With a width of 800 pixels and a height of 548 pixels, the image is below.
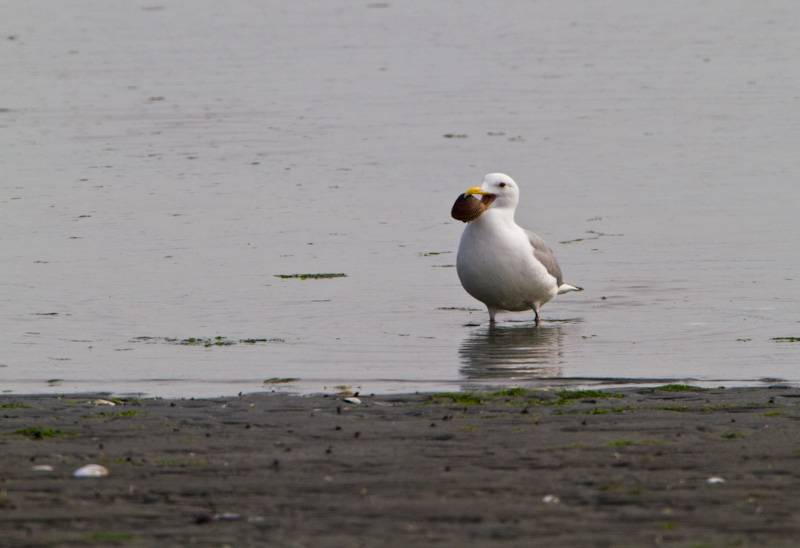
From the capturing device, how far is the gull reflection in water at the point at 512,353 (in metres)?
10.9

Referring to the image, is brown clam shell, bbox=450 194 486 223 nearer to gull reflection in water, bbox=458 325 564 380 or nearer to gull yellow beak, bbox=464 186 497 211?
gull yellow beak, bbox=464 186 497 211

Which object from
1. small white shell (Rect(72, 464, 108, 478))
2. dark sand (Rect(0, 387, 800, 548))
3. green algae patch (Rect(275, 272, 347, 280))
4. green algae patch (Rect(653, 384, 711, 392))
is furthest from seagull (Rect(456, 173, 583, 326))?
small white shell (Rect(72, 464, 108, 478))

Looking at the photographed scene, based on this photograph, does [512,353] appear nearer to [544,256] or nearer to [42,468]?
[544,256]

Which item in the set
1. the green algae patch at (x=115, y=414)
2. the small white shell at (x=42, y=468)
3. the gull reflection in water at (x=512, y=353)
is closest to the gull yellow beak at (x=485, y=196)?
the gull reflection in water at (x=512, y=353)

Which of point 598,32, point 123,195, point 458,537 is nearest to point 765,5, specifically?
point 598,32

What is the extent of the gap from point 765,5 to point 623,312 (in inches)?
1733

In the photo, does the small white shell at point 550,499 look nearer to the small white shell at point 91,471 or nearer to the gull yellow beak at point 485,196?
the small white shell at point 91,471

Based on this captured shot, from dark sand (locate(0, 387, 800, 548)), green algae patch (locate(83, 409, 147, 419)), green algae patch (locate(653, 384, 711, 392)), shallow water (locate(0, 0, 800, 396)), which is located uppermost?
dark sand (locate(0, 387, 800, 548))

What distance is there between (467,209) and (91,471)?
6.69 meters

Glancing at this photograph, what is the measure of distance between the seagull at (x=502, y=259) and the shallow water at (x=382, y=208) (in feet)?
1.32

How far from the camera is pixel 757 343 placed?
11.8m

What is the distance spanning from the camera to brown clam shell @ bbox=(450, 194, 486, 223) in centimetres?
1288

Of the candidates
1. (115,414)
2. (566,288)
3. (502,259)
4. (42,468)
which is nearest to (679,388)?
(502,259)

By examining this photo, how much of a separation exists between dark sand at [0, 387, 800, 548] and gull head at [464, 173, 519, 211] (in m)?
4.34
